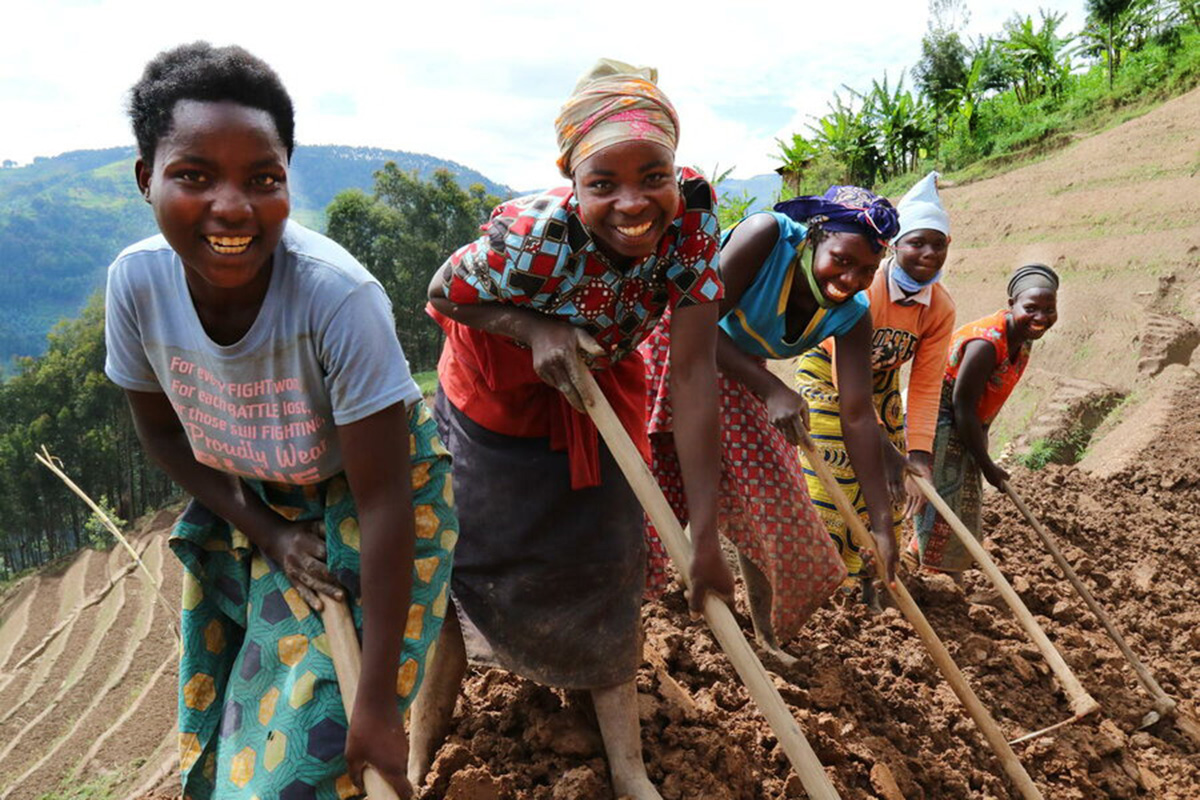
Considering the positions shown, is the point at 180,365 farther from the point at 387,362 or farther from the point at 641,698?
the point at 641,698

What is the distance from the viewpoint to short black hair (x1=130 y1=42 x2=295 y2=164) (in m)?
1.31

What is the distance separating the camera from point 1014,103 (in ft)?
55.6

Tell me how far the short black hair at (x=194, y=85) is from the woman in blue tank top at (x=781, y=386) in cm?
146

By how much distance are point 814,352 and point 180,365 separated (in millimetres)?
2558

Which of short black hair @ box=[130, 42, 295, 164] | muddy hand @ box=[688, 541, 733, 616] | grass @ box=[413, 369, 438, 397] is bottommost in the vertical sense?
grass @ box=[413, 369, 438, 397]

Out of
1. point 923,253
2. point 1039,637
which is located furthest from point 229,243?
point 1039,637

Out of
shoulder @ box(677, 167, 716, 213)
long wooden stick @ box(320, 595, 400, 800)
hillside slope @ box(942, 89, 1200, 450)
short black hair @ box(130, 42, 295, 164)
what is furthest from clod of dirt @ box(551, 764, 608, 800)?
hillside slope @ box(942, 89, 1200, 450)

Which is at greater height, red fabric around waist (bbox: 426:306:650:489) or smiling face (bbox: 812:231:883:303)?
smiling face (bbox: 812:231:883:303)

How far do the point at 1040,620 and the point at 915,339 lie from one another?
4.74 feet

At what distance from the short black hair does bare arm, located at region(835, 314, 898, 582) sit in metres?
1.90

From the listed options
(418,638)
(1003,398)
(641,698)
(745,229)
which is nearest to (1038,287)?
(1003,398)

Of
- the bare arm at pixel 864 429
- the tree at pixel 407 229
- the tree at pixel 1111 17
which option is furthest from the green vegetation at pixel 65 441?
the bare arm at pixel 864 429

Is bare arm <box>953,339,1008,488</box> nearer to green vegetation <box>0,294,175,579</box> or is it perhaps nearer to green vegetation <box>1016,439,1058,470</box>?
green vegetation <box>1016,439,1058,470</box>

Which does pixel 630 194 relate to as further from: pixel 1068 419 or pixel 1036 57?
pixel 1036 57
